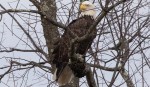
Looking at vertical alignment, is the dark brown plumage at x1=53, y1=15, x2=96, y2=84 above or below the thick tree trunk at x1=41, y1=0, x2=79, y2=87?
below

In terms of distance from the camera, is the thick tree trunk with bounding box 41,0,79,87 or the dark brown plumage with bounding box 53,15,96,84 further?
the thick tree trunk with bounding box 41,0,79,87

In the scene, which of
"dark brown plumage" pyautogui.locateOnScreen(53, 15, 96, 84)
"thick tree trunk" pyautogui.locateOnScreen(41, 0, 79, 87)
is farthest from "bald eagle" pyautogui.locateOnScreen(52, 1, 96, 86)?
"thick tree trunk" pyautogui.locateOnScreen(41, 0, 79, 87)

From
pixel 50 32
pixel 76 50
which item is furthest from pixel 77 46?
Result: pixel 50 32

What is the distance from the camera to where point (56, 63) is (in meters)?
5.97

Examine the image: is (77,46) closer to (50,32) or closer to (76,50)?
(76,50)

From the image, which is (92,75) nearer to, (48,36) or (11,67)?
(11,67)

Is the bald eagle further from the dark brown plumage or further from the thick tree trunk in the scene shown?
the thick tree trunk

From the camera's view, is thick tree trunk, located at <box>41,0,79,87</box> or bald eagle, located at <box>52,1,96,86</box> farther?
thick tree trunk, located at <box>41,0,79,87</box>

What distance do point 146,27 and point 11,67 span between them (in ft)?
6.06

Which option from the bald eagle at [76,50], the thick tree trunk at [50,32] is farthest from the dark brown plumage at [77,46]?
the thick tree trunk at [50,32]

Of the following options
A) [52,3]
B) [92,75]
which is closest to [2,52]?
[52,3]

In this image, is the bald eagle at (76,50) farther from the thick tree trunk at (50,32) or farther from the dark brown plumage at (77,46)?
the thick tree trunk at (50,32)

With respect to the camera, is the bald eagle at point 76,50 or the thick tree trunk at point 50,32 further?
the thick tree trunk at point 50,32

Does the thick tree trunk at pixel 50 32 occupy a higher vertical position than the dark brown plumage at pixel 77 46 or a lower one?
higher
